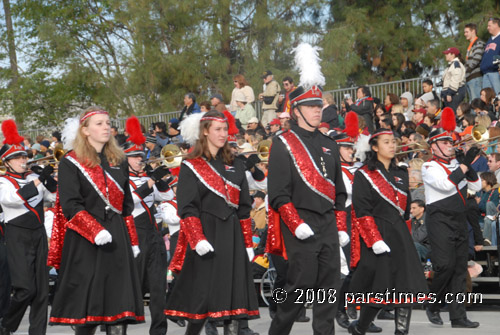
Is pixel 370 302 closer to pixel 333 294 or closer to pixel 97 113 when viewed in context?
pixel 333 294

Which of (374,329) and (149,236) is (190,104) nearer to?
(149,236)

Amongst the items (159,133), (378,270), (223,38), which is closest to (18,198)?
(378,270)

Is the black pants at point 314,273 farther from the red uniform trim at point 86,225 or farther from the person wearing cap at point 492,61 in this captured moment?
the person wearing cap at point 492,61

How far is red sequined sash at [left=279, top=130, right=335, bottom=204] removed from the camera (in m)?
6.78

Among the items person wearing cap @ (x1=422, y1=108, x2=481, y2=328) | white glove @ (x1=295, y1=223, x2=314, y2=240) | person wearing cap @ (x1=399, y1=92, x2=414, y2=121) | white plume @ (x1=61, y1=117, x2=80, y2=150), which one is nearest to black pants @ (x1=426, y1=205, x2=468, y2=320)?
person wearing cap @ (x1=422, y1=108, x2=481, y2=328)

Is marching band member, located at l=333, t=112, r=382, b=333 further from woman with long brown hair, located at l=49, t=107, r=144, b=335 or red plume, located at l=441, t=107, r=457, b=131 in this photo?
woman with long brown hair, located at l=49, t=107, r=144, b=335

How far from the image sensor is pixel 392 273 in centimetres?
806

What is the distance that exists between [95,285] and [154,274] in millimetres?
2503

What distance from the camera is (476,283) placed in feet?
36.1

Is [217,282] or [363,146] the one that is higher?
[363,146]

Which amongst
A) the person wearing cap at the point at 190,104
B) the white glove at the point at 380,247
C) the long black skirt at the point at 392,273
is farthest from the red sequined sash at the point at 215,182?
the person wearing cap at the point at 190,104

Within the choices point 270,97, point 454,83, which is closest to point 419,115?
point 454,83

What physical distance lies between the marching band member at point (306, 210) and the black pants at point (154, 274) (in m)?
2.34

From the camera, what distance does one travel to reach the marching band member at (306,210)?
6594 millimetres
